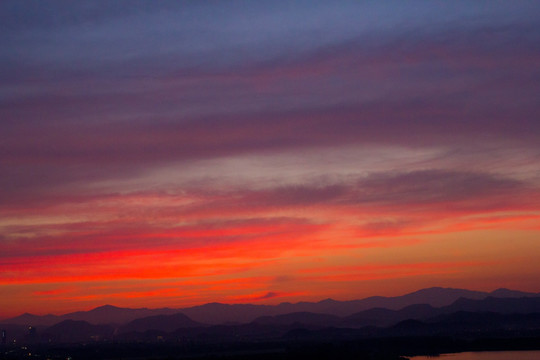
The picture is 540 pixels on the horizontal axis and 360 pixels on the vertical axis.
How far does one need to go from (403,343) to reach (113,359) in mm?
66237

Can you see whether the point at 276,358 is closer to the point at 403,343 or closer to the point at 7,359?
the point at 7,359

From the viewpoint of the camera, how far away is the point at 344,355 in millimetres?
103938

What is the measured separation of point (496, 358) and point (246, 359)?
36059mm

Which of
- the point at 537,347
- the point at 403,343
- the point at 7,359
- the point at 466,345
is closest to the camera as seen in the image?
the point at 7,359

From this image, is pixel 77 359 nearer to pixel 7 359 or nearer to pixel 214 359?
pixel 7 359

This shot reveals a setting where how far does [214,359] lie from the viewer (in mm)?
97125

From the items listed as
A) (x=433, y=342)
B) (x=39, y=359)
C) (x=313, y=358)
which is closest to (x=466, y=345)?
(x=433, y=342)

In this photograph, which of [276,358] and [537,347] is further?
[537,347]

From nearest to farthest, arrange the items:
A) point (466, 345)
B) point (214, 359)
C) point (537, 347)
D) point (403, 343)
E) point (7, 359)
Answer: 1. point (214, 359)
2. point (7, 359)
3. point (537, 347)
4. point (466, 345)
5. point (403, 343)

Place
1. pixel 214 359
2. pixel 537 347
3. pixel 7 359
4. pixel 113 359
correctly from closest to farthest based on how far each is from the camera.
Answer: pixel 214 359
pixel 7 359
pixel 113 359
pixel 537 347

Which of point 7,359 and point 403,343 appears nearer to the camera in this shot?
point 7,359

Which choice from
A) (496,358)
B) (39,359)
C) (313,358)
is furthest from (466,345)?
(39,359)

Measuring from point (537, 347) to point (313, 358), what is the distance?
54.7 meters

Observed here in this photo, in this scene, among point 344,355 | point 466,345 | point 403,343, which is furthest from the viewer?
point 403,343
